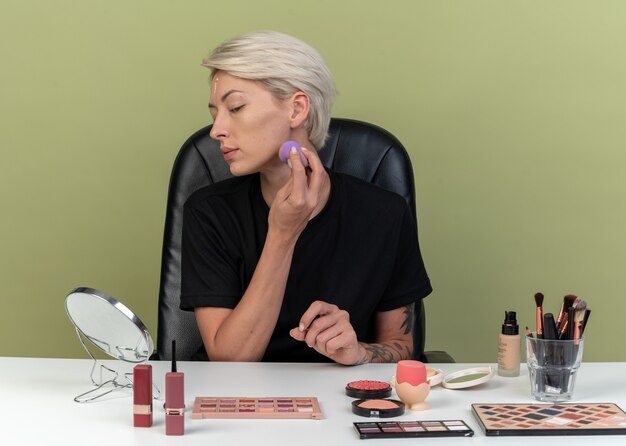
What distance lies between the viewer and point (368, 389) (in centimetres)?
144

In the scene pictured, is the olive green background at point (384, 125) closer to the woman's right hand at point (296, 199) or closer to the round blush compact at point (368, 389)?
the woman's right hand at point (296, 199)

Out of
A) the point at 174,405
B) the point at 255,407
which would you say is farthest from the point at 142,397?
the point at 255,407

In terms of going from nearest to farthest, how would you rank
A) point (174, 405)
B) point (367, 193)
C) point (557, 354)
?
point (174, 405) < point (557, 354) < point (367, 193)

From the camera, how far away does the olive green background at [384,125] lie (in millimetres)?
2600

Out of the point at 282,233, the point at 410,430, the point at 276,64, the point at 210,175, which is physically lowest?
the point at 410,430

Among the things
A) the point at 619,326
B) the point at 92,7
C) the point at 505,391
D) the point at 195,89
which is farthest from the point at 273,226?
the point at 619,326

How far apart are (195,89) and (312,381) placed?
4.11 ft

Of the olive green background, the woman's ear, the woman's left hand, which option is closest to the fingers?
the woman's left hand

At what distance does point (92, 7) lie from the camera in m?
2.59

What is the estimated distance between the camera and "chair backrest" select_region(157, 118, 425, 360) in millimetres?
2139

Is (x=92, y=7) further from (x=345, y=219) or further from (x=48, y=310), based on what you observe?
(x=345, y=219)

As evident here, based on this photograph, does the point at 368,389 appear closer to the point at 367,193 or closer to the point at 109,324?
the point at 109,324

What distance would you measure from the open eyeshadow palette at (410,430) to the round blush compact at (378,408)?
0.04 metres

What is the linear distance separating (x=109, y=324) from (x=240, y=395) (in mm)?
223
